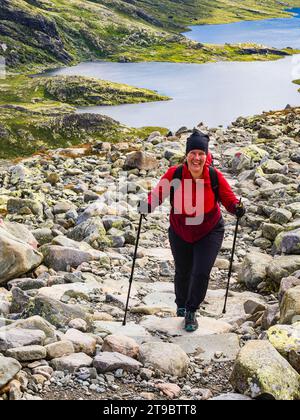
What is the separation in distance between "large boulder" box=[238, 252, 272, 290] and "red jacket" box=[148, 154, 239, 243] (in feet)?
12.2

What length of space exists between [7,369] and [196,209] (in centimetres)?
417

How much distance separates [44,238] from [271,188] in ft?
32.3

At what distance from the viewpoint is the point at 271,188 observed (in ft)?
68.4

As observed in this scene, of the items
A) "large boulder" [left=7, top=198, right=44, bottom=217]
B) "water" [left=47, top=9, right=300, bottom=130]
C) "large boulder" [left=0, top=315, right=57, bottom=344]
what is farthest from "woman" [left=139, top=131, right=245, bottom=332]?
"water" [left=47, top=9, right=300, bottom=130]

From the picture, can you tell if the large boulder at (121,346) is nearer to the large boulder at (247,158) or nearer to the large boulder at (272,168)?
the large boulder at (272,168)

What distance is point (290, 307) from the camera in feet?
26.8

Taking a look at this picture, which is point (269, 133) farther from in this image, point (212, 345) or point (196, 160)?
point (212, 345)

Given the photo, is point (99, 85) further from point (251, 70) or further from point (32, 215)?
point (32, 215)

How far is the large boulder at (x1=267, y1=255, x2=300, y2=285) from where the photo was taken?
11.6 m

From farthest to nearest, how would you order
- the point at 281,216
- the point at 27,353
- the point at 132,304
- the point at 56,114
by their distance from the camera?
1. the point at 56,114
2. the point at 281,216
3. the point at 132,304
4. the point at 27,353

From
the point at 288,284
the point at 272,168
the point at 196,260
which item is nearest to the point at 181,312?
the point at 196,260

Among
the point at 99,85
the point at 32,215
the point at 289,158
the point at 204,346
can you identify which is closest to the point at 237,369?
the point at 204,346

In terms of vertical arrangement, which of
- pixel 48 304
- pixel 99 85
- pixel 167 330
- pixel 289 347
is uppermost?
pixel 289 347
